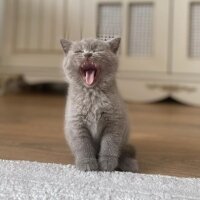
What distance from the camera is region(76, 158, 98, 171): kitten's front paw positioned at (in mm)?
838

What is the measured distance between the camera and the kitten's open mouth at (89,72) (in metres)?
0.87

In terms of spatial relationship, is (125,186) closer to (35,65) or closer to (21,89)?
(35,65)

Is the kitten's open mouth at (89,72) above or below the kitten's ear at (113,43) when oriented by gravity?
below

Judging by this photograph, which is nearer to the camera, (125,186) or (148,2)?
(125,186)

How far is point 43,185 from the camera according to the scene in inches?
29.1

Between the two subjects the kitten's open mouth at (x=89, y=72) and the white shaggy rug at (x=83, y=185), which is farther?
the kitten's open mouth at (x=89, y=72)

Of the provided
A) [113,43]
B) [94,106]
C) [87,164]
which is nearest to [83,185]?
[87,164]

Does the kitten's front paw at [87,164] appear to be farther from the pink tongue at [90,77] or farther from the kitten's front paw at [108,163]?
the pink tongue at [90,77]

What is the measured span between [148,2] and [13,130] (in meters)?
1.25

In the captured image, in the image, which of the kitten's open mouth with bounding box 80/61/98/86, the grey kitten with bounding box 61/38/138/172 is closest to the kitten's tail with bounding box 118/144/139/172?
the grey kitten with bounding box 61/38/138/172

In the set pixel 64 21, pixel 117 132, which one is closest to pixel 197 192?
pixel 117 132

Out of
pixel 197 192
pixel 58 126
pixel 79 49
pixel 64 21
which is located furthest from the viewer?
pixel 64 21

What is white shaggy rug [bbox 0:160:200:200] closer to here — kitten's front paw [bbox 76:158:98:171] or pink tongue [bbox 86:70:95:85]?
kitten's front paw [bbox 76:158:98:171]

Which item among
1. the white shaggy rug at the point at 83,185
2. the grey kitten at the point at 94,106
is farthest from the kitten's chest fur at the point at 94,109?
the white shaggy rug at the point at 83,185
